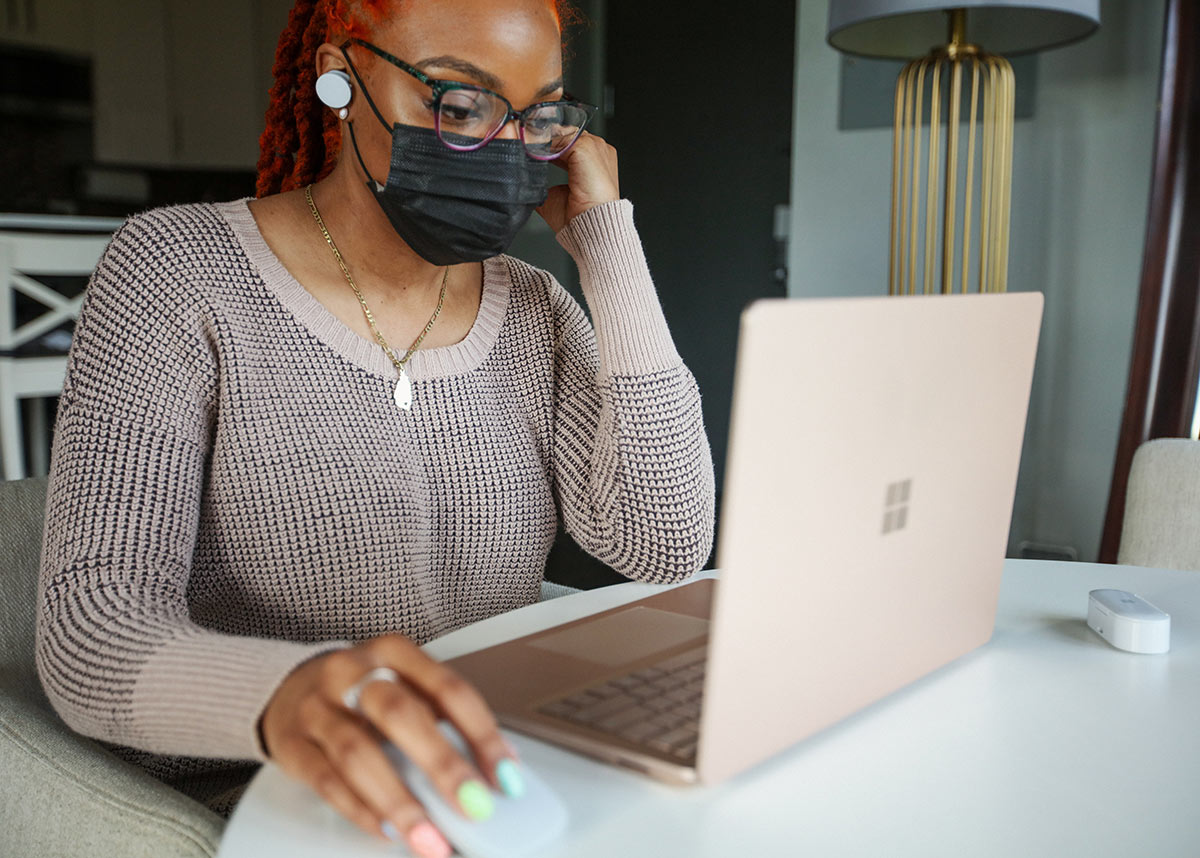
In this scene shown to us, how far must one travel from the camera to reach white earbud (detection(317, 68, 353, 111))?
0.98 m

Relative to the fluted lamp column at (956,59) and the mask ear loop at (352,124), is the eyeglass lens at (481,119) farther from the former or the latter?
the fluted lamp column at (956,59)

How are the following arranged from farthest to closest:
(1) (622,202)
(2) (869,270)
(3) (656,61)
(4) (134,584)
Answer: (3) (656,61) < (2) (869,270) < (1) (622,202) < (4) (134,584)

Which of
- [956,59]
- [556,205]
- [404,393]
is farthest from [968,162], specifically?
[404,393]

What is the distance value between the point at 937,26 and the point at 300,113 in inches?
63.4

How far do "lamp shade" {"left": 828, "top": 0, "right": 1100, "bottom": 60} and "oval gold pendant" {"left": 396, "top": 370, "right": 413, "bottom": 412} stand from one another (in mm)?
1385

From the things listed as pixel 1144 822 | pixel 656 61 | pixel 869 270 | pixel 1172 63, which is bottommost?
pixel 1144 822

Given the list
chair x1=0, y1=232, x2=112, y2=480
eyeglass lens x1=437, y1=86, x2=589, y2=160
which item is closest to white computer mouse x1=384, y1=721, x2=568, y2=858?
eyeglass lens x1=437, y1=86, x2=589, y2=160

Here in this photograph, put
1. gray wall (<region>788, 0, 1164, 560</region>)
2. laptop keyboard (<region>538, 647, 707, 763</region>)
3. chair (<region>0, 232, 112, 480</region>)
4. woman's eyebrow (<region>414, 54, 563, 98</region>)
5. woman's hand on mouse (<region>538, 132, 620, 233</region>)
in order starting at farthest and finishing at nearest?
chair (<region>0, 232, 112, 480</region>), gray wall (<region>788, 0, 1164, 560</region>), woman's hand on mouse (<region>538, 132, 620, 233</region>), woman's eyebrow (<region>414, 54, 563, 98</region>), laptop keyboard (<region>538, 647, 707, 763</region>)

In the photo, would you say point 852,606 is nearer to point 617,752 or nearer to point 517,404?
point 617,752

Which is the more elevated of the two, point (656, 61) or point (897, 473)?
point (656, 61)

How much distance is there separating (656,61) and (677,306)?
84 cm

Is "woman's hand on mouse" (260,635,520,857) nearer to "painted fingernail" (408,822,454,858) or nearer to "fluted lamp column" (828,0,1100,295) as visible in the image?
"painted fingernail" (408,822,454,858)

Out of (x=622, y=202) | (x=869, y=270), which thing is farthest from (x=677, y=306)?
(x=622, y=202)

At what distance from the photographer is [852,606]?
1.87ft
